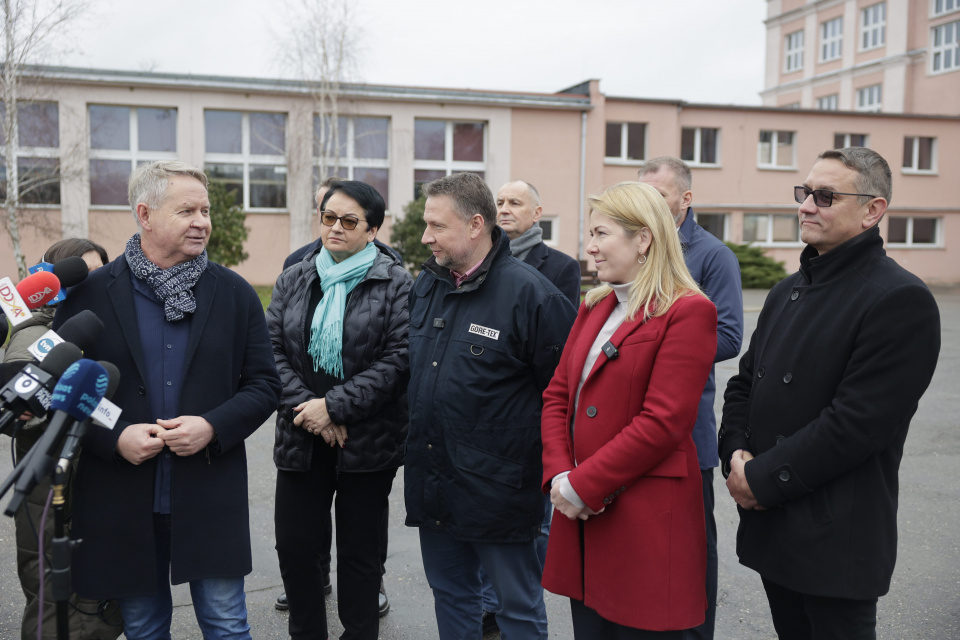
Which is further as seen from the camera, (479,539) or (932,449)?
(932,449)

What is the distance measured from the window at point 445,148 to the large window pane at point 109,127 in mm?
9326

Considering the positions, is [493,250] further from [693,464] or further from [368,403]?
[693,464]

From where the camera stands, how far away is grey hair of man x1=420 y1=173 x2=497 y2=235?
3.30 meters

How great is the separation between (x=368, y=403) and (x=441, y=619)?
100 cm

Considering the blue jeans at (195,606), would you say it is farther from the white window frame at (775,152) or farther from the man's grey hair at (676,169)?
the white window frame at (775,152)

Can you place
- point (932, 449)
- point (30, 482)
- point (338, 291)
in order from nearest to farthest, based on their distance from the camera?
point (30, 482) < point (338, 291) < point (932, 449)

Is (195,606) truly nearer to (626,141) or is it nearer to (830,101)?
(626,141)

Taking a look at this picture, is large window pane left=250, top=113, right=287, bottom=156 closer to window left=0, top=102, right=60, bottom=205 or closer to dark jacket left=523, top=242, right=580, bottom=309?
window left=0, top=102, right=60, bottom=205

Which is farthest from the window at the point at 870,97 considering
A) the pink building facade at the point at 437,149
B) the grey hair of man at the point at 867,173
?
the grey hair of man at the point at 867,173

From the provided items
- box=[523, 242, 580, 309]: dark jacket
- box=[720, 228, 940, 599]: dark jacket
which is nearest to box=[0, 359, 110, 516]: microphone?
box=[720, 228, 940, 599]: dark jacket

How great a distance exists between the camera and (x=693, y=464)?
105 inches

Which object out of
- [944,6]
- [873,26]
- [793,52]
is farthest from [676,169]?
[793,52]

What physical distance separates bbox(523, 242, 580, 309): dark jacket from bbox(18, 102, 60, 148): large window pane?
2293 centimetres

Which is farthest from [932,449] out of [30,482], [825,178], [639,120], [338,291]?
[639,120]
